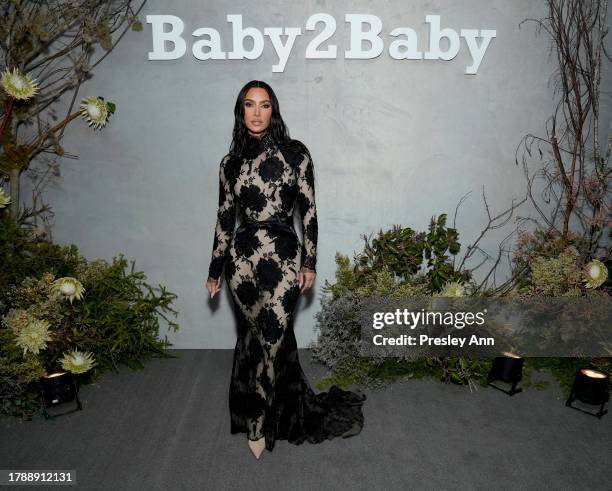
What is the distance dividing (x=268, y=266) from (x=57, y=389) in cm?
152

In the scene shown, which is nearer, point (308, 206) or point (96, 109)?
point (308, 206)

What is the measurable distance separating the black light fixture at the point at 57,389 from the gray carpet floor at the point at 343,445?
11cm

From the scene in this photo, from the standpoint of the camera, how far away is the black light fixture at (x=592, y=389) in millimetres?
3006

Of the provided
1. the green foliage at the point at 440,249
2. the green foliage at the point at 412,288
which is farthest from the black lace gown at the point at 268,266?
the green foliage at the point at 440,249

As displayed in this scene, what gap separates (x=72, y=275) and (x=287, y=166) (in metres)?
1.74

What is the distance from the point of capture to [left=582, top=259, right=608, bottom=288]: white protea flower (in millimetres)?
3270

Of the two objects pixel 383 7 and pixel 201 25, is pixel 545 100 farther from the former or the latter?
pixel 201 25

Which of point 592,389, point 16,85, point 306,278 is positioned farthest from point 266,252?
point 592,389

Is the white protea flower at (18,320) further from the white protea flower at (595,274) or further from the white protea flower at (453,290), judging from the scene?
the white protea flower at (595,274)

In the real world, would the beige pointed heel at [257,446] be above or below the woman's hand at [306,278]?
below

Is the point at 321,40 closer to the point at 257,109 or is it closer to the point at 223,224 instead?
the point at 257,109

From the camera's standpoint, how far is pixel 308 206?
2.80 m

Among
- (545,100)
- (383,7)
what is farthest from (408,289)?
(383,7)

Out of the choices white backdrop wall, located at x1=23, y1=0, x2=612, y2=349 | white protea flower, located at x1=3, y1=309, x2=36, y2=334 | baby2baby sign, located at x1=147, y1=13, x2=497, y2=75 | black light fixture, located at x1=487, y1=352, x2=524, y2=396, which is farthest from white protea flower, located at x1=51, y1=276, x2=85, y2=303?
black light fixture, located at x1=487, y1=352, x2=524, y2=396
